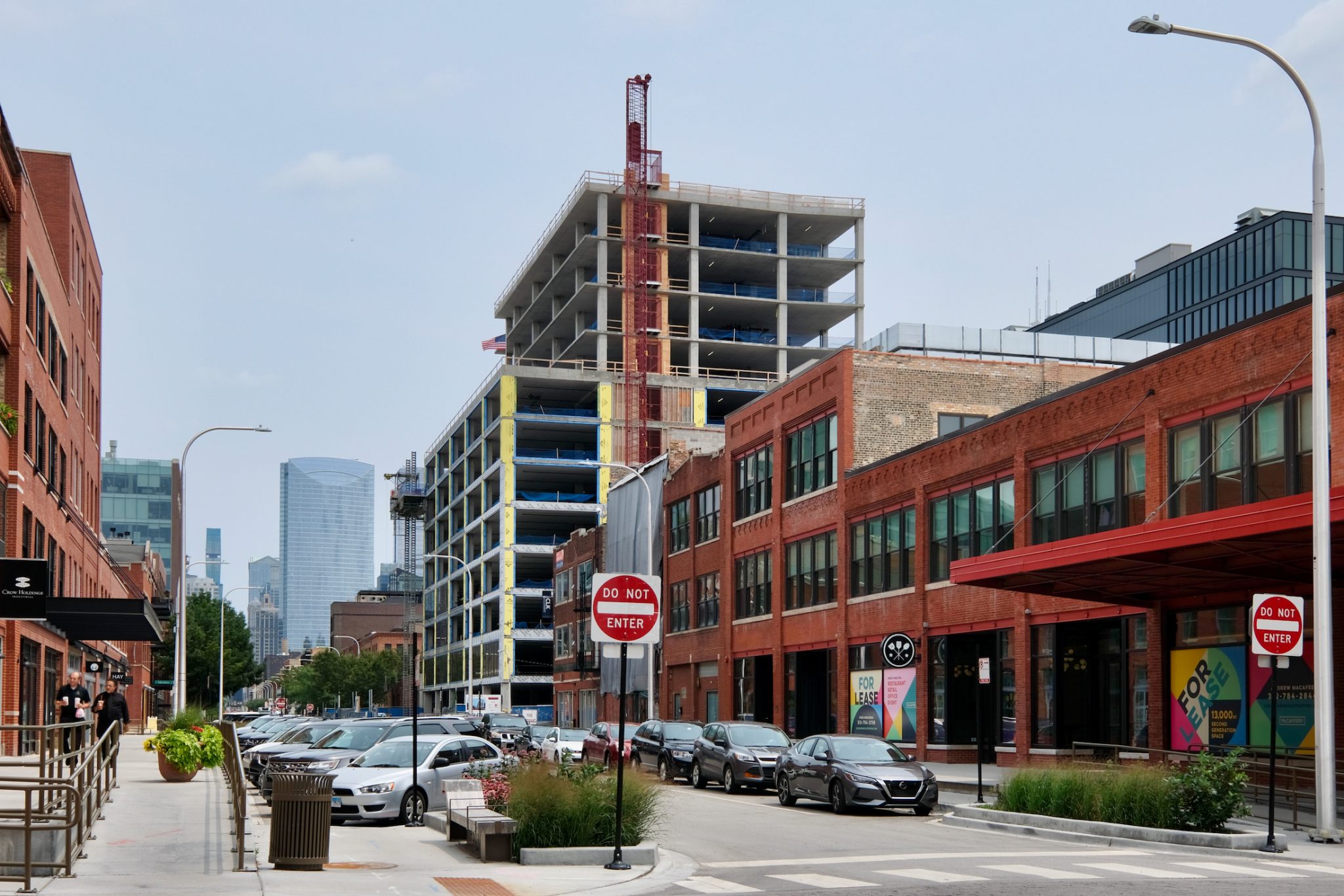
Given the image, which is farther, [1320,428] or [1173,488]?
[1173,488]

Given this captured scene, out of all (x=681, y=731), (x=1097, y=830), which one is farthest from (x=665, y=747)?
(x=1097, y=830)

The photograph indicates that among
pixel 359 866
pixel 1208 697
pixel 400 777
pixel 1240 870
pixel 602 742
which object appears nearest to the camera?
pixel 1240 870

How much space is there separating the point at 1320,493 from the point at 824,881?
9.45m

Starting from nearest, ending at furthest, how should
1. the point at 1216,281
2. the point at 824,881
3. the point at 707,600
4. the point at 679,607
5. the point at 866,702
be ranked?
the point at 824,881 < the point at 866,702 < the point at 707,600 < the point at 679,607 < the point at 1216,281

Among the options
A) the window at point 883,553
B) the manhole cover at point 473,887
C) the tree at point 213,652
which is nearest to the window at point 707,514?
the window at point 883,553

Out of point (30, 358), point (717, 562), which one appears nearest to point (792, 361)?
point (717, 562)

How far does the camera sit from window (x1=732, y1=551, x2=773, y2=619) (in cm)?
5278

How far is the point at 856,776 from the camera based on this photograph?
2623cm

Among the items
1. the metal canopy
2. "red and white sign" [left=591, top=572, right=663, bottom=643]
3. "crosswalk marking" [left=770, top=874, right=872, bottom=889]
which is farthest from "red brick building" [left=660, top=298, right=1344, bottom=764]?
the metal canopy

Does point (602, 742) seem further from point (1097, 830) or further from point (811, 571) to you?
point (1097, 830)

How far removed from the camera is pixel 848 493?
1801 inches

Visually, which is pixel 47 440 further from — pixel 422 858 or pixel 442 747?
pixel 422 858

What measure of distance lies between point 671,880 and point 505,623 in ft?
296

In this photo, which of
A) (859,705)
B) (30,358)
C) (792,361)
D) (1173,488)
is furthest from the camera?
(792,361)
